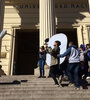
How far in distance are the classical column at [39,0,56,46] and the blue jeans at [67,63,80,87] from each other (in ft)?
22.4

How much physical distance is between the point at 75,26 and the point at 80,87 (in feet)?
41.2

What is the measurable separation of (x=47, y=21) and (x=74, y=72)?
7984 mm

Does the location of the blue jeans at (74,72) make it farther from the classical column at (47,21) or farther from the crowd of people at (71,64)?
the classical column at (47,21)

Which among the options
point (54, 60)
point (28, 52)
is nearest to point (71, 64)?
point (54, 60)

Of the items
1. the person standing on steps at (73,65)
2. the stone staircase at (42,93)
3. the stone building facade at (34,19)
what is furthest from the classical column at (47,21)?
the stone staircase at (42,93)

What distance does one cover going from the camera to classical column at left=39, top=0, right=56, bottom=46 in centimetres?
1323

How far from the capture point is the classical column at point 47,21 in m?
13.2

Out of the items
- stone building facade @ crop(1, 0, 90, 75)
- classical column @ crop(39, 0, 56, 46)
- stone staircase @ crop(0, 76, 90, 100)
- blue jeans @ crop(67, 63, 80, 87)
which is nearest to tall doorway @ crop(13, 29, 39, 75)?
stone building facade @ crop(1, 0, 90, 75)

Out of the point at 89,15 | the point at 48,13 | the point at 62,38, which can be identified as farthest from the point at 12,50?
the point at 62,38

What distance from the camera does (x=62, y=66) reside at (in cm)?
A: 678

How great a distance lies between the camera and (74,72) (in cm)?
636

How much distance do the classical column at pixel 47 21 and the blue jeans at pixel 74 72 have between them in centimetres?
684

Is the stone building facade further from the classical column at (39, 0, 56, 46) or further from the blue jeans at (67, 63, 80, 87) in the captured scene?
the blue jeans at (67, 63, 80, 87)

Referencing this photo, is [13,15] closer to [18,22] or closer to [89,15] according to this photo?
[18,22]
